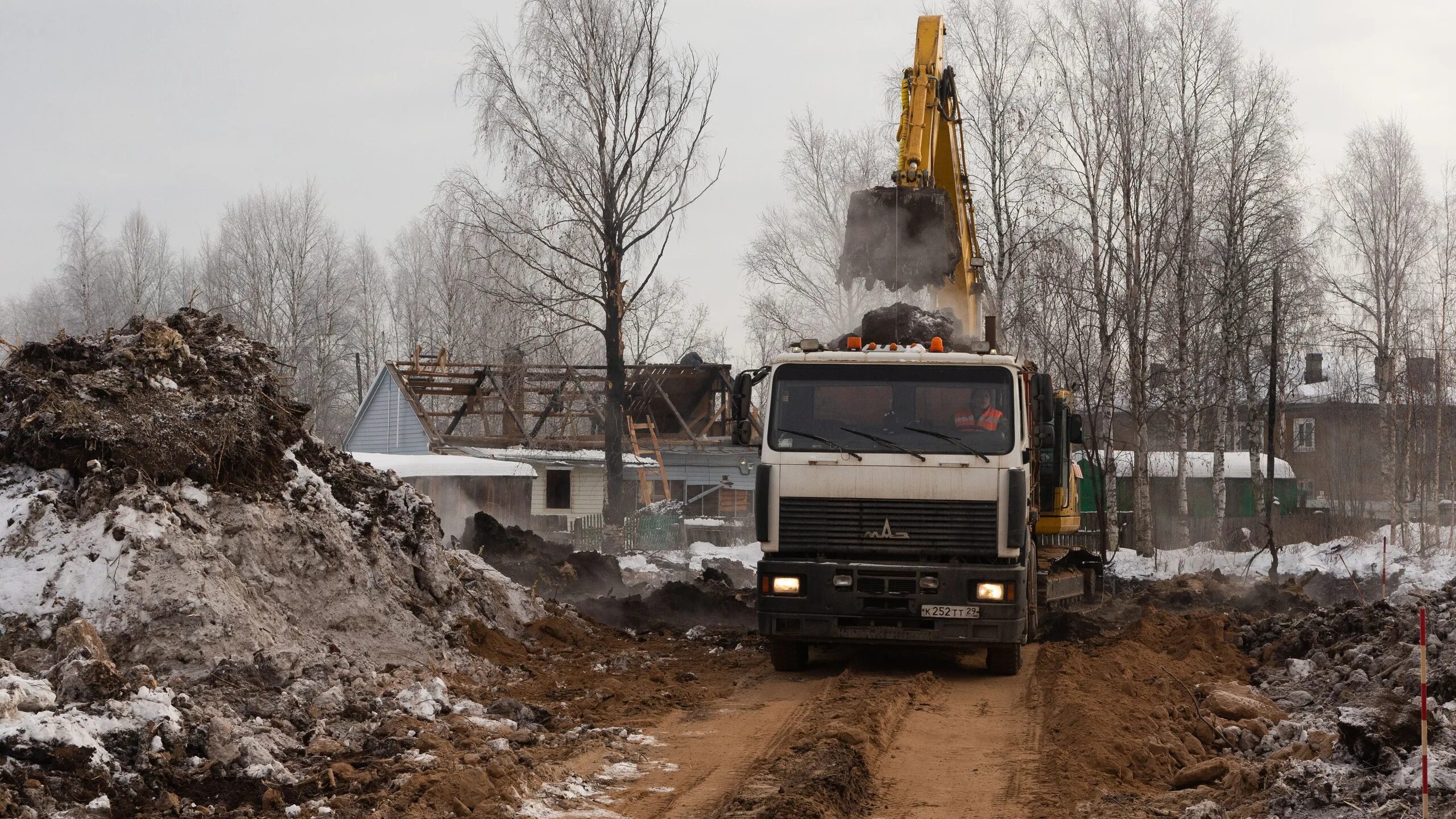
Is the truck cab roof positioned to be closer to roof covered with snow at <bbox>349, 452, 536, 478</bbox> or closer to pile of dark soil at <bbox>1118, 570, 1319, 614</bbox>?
pile of dark soil at <bbox>1118, 570, 1319, 614</bbox>

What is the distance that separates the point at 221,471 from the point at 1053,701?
24.5ft

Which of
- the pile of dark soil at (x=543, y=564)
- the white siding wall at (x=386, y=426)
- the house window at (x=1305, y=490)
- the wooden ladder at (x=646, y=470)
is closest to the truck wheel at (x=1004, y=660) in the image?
the pile of dark soil at (x=543, y=564)

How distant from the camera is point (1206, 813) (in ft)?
21.7

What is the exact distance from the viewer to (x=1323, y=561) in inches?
1016

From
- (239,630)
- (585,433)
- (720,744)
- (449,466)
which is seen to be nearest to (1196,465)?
(585,433)

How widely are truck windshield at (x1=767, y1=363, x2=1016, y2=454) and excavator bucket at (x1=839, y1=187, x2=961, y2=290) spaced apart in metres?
3.32

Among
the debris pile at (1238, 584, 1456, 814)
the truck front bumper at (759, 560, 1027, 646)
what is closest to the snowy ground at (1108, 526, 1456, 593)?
the debris pile at (1238, 584, 1456, 814)

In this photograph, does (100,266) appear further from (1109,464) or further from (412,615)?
(412,615)

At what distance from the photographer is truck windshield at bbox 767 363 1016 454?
11164 mm

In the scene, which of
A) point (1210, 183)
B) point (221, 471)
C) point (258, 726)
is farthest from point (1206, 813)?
point (1210, 183)

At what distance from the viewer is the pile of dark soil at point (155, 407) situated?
10.2m

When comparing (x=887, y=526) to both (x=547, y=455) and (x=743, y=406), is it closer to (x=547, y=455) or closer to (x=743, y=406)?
(x=743, y=406)

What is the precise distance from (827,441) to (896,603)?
62.0 inches

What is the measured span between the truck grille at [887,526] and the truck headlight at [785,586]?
0.29m
